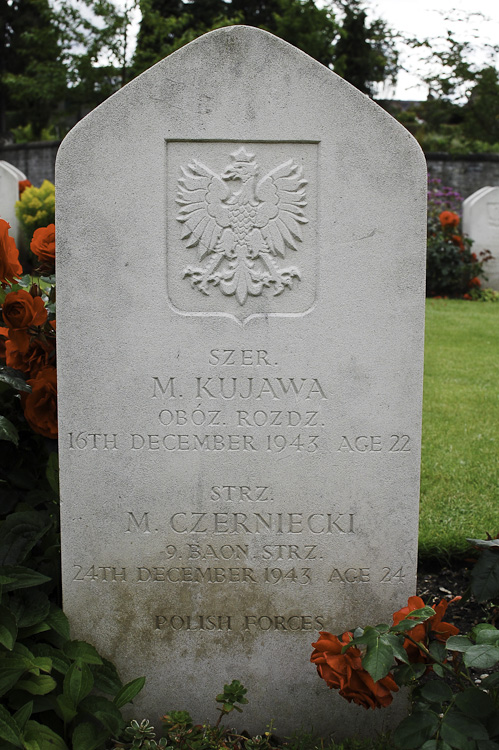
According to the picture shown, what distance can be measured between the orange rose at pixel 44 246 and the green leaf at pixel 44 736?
1.65 metres

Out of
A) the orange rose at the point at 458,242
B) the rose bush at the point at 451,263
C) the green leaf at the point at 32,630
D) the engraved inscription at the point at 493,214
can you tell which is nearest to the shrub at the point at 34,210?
A: the rose bush at the point at 451,263

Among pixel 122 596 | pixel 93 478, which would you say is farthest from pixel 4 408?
pixel 122 596

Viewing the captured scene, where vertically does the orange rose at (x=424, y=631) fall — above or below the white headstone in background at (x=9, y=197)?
below

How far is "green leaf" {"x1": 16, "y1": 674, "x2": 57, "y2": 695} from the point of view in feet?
6.85

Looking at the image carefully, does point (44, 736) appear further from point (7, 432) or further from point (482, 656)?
point (482, 656)

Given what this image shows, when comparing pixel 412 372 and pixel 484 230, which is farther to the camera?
pixel 484 230

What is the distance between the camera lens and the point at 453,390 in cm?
642

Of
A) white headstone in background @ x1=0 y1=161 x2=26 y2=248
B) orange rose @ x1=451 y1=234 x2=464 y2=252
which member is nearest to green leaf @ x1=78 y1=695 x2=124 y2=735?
white headstone in background @ x1=0 y1=161 x2=26 y2=248

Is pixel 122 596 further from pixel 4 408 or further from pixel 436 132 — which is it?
pixel 436 132

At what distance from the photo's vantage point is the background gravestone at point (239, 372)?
2.25 metres

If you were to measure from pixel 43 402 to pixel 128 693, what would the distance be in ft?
3.29

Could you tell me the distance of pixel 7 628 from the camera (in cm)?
212

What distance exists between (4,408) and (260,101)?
4.82 ft

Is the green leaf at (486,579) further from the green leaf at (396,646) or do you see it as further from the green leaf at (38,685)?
the green leaf at (38,685)
